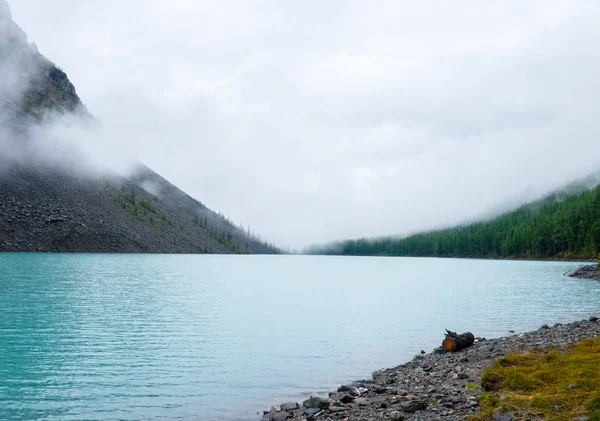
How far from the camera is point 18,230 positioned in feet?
616

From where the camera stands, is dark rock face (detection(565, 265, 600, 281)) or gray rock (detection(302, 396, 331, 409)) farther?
dark rock face (detection(565, 265, 600, 281))

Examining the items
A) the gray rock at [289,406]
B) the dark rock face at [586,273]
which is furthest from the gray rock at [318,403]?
the dark rock face at [586,273]

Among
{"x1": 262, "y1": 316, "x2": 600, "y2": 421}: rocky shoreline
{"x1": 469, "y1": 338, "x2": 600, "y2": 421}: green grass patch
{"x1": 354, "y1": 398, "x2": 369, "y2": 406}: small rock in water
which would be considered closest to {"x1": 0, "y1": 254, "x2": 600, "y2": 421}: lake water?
{"x1": 262, "y1": 316, "x2": 600, "y2": 421}: rocky shoreline

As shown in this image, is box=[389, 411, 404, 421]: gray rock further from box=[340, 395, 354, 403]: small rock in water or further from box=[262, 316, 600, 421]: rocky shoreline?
box=[340, 395, 354, 403]: small rock in water

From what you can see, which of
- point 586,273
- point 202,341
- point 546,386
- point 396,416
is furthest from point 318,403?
point 586,273

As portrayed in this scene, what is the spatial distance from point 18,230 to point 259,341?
185 meters

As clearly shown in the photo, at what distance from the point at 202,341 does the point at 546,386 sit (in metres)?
24.5

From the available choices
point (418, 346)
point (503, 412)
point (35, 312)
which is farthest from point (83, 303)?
point (503, 412)

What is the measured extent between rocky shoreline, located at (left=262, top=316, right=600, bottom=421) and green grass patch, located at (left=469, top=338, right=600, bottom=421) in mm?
680

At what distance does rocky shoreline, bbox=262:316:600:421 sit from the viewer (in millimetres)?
16156

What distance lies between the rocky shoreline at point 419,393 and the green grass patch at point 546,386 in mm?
680

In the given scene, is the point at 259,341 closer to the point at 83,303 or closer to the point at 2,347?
the point at 2,347

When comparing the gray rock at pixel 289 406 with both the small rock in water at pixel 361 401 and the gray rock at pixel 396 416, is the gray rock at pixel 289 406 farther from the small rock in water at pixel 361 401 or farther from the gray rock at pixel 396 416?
the gray rock at pixel 396 416

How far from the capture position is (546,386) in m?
15.7
